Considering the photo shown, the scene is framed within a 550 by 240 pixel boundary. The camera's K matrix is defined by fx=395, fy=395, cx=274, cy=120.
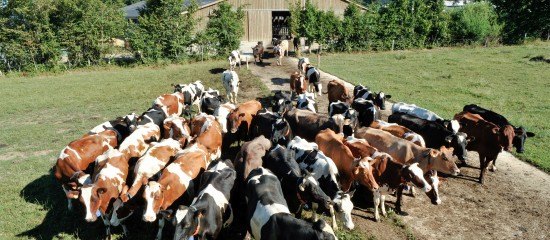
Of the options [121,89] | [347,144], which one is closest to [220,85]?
[121,89]

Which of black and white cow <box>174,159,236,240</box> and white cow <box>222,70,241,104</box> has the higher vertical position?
white cow <box>222,70,241,104</box>

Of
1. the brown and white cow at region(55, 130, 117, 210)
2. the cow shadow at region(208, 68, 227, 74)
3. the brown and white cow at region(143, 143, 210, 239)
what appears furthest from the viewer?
the cow shadow at region(208, 68, 227, 74)

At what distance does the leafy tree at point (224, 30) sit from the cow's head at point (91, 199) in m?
23.9

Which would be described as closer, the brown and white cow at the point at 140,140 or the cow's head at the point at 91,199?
the cow's head at the point at 91,199

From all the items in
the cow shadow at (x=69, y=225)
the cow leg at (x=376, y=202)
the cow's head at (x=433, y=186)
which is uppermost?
the cow's head at (x=433, y=186)

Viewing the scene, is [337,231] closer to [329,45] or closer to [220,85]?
[220,85]

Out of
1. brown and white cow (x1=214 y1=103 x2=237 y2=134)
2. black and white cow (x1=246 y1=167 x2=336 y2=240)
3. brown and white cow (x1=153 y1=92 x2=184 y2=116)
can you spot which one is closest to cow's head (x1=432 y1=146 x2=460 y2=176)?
black and white cow (x1=246 y1=167 x2=336 y2=240)

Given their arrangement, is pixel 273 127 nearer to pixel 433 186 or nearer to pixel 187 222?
pixel 433 186

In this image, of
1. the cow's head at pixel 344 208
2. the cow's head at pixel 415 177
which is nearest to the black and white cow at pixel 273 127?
the cow's head at pixel 415 177

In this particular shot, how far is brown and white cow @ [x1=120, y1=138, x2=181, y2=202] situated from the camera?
7.89 meters

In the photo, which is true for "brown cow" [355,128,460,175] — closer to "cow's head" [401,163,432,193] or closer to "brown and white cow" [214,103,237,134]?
"cow's head" [401,163,432,193]

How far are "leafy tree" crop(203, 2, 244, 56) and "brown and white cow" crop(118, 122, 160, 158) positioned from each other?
794 inches

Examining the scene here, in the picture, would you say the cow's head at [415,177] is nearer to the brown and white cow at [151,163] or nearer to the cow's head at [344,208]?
the cow's head at [344,208]

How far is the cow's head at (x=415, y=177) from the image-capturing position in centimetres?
786
